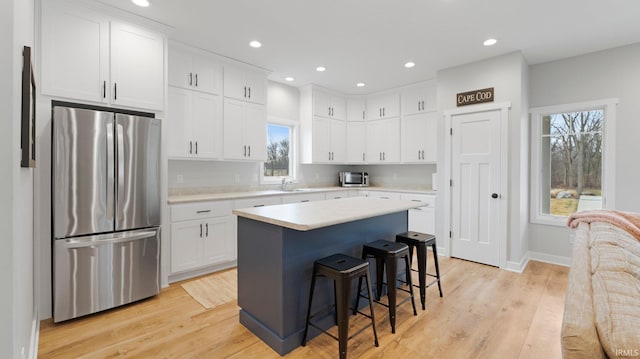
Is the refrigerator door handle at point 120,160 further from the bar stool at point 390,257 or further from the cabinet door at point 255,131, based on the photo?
the bar stool at point 390,257

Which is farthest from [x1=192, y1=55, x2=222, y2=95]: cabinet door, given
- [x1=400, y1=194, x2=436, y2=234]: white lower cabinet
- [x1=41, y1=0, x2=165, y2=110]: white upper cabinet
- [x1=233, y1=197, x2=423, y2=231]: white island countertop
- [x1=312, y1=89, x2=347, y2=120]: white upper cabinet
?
[x1=400, y1=194, x2=436, y2=234]: white lower cabinet

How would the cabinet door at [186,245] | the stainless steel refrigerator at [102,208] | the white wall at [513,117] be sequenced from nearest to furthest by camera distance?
the stainless steel refrigerator at [102,208] < the cabinet door at [186,245] < the white wall at [513,117]

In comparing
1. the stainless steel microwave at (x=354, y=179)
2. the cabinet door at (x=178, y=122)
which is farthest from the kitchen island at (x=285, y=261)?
the stainless steel microwave at (x=354, y=179)

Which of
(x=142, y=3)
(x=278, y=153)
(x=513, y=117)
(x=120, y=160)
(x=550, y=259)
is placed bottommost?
(x=550, y=259)

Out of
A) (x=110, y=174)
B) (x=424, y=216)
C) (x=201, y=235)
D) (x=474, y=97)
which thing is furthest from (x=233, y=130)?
(x=474, y=97)

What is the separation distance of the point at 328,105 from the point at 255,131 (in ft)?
5.56

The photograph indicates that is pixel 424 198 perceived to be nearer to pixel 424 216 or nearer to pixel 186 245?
pixel 424 216

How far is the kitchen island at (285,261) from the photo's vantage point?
79.0 inches

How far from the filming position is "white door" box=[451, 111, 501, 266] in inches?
147

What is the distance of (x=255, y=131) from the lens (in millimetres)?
4199

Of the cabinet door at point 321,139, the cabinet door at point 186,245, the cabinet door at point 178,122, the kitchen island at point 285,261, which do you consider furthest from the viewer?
the cabinet door at point 321,139

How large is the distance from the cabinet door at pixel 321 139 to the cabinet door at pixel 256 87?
111 cm

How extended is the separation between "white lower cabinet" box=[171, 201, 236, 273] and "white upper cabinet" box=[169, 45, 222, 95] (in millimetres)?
1460

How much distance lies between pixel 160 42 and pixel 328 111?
9.59ft
